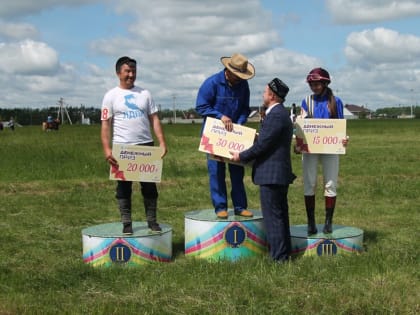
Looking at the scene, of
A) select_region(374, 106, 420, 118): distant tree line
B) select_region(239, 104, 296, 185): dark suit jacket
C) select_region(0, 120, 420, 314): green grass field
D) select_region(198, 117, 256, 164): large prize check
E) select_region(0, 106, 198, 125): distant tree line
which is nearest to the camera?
select_region(0, 120, 420, 314): green grass field

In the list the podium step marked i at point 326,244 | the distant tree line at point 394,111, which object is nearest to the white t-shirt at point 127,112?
the podium step marked i at point 326,244

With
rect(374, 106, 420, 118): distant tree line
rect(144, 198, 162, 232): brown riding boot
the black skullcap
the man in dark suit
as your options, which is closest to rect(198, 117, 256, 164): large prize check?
the man in dark suit

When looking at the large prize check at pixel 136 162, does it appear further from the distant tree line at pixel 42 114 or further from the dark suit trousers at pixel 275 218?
the distant tree line at pixel 42 114

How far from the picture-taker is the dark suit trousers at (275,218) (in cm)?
597

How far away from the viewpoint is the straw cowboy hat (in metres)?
6.28

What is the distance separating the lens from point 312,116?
21.5ft

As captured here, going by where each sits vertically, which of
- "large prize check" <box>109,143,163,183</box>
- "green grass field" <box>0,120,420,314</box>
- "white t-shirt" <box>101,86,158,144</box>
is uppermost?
"white t-shirt" <box>101,86,158,144</box>

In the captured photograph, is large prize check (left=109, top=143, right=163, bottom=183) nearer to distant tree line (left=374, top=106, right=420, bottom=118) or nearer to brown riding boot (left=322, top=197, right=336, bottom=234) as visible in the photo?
brown riding boot (left=322, top=197, right=336, bottom=234)

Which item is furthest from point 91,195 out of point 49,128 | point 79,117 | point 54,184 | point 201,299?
point 79,117

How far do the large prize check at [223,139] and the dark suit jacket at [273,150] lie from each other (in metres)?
0.21

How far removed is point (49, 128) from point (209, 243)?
4790 centimetres

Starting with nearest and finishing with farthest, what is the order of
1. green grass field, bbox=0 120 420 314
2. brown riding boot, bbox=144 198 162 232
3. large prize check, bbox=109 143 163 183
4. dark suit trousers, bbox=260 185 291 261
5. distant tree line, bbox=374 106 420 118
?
green grass field, bbox=0 120 420 314
dark suit trousers, bbox=260 185 291 261
large prize check, bbox=109 143 163 183
brown riding boot, bbox=144 198 162 232
distant tree line, bbox=374 106 420 118

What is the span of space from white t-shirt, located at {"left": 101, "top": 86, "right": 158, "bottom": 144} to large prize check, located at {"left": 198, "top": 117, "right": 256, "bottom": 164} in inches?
26.4

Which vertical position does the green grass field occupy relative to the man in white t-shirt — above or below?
below
